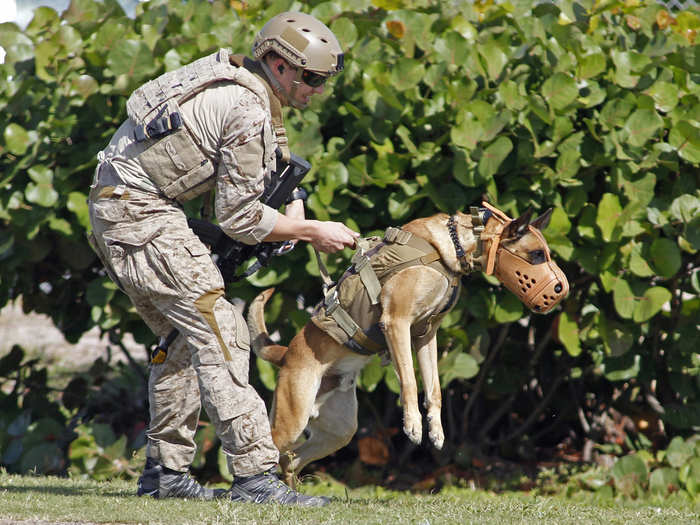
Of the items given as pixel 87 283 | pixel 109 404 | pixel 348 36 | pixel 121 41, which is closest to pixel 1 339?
pixel 109 404

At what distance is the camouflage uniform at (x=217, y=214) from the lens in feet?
12.3

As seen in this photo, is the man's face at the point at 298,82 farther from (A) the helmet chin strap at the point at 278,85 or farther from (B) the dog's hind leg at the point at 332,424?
(B) the dog's hind leg at the point at 332,424

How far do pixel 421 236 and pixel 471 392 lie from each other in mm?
2296

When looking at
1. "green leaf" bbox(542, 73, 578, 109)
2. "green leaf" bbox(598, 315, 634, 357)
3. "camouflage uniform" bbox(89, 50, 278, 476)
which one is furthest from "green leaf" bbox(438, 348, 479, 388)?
"camouflage uniform" bbox(89, 50, 278, 476)

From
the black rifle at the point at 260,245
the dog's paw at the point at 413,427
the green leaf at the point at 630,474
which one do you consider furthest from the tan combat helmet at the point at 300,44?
the green leaf at the point at 630,474

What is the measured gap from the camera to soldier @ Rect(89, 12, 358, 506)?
3.77 m

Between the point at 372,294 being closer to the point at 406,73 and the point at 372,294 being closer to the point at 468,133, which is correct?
the point at 468,133

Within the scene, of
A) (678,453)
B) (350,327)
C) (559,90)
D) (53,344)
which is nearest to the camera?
(350,327)

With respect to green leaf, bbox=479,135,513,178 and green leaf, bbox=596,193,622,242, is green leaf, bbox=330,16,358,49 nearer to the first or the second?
green leaf, bbox=479,135,513,178

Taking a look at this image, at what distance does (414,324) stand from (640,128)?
1.86m

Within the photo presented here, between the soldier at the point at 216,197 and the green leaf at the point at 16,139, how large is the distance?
1619 millimetres

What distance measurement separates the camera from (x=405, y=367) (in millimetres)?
4168

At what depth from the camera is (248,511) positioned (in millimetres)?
3641

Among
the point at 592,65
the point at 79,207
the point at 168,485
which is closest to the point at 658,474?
the point at 592,65
